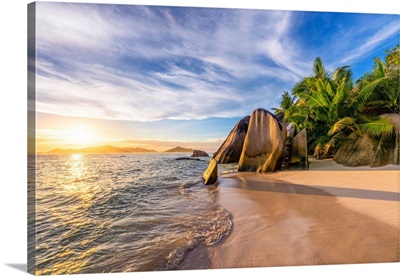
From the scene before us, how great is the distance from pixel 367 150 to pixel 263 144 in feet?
7.29

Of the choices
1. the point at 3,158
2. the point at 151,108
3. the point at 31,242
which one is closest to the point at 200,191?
the point at 151,108

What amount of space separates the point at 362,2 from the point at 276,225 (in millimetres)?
2596

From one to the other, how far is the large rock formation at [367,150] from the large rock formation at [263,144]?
1.67 m

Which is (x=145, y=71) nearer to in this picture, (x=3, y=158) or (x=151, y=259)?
(x=3, y=158)

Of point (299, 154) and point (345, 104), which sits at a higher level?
point (345, 104)

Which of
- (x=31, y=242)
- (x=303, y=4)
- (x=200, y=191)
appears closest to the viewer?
(x=31, y=242)

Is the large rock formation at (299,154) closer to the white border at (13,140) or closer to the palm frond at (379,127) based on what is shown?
the palm frond at (379,127)

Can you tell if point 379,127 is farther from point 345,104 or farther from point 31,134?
point 31,134

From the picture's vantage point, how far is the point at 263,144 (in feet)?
16.7

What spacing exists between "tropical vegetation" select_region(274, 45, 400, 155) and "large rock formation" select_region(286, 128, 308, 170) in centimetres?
89

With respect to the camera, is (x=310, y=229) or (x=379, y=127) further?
(x=379, y=127)

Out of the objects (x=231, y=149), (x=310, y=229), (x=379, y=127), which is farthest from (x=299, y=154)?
(x=310, y=229)

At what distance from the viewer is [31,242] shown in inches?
71.1

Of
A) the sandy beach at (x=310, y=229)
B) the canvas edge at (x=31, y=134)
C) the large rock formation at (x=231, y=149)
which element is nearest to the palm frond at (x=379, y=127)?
the sandy beach at (x=310, y=229)
